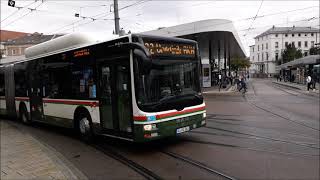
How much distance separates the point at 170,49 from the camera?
8.66 m

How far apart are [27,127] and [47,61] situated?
3582 millimetres

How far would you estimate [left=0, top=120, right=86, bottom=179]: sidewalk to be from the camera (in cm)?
648

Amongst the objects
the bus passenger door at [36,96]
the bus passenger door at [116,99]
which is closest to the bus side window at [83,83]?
the bus passenger door at [116,99]

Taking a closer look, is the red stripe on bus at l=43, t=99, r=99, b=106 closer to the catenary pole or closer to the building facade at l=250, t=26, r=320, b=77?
the catenary pole

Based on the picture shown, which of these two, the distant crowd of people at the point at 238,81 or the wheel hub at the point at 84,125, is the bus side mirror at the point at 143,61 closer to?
the wheel hub at the point at 84,125

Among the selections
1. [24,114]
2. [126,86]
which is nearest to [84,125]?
[126,86]

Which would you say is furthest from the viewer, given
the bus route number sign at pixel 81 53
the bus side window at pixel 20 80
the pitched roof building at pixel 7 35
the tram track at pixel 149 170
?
the pitched roof building at pixel 7 35

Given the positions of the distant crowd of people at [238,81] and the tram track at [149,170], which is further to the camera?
the distant crowd of people at [238,81]

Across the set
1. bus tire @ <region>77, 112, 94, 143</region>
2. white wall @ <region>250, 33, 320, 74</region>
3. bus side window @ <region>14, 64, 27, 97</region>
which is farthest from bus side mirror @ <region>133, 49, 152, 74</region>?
white wall @ <region>250, 33, 320, 74</region>

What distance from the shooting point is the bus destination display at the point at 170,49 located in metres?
8.28

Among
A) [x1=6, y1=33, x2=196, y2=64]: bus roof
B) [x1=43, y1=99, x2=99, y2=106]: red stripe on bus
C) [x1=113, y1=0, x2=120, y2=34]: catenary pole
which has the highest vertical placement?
[x1=113, y1=0, x2=120, y2=34]: catenary pole

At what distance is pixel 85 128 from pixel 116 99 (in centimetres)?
191

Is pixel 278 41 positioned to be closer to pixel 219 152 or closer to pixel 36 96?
pixel 36 96

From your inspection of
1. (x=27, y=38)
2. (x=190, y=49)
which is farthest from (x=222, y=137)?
(x=27, y=38)
